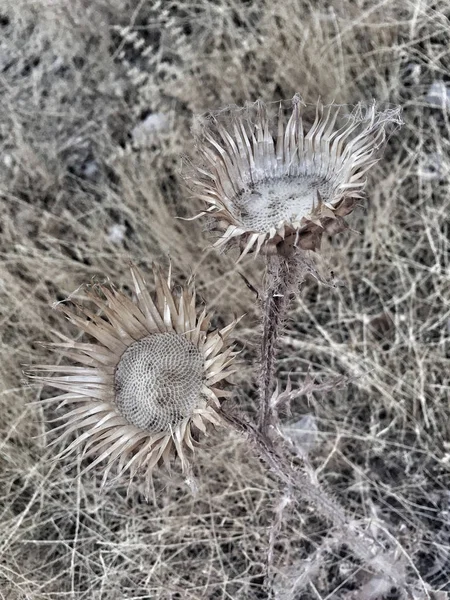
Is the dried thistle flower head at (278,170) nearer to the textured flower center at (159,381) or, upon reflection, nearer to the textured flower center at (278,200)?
the textured flower center at (278,200)

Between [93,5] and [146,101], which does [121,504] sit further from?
[93,5]

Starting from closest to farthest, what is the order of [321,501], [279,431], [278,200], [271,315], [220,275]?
1. [271,315]
2. [278,200]
3. [279,431]
4. [321,501]
5. [220,275]

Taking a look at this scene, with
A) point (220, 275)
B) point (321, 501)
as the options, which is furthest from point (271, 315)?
point (220, 275)

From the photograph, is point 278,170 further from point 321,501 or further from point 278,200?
point 321,501

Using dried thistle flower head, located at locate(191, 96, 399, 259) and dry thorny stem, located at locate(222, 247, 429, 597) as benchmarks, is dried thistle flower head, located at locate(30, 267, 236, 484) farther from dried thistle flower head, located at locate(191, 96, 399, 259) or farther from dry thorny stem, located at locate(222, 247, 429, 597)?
dried thistle flower head, located at locate(191, 96, 399, 259)

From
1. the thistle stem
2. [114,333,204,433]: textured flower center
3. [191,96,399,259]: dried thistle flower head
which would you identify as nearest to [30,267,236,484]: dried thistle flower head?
[114,333,204,433]: textured flower center

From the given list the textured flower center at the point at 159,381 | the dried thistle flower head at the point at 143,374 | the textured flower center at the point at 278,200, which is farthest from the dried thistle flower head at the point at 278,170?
the textured flower center at the point at 159,381

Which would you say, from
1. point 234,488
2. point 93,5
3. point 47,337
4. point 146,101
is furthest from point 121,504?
point 93,5

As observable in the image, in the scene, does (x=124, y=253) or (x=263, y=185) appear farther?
(x=124, y=253)
